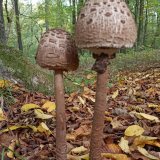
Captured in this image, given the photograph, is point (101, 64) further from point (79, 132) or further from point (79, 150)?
point (79, 132)

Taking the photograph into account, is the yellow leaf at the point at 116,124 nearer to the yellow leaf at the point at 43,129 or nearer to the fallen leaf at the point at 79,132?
the fallen leaf at the point at 79,132

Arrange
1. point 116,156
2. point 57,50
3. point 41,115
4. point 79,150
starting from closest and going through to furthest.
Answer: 1. point 57,50
2. point 116,156
3. point 79,150
4. point 41,115

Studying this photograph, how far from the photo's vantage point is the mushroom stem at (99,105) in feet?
6.37

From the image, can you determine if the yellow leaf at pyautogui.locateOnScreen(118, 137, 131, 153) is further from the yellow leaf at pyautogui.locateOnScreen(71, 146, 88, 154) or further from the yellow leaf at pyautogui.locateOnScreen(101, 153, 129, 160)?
the yellow leaf at pyautogui.locateOnScreen(71, 146, 88, 154)

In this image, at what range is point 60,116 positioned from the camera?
2.27 m

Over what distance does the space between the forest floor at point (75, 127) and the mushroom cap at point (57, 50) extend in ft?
2.45

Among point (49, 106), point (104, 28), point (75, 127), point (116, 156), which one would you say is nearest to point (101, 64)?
point (104, 28)

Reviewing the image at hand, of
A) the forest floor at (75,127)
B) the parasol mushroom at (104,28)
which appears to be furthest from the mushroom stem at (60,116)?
the parasol mushroom at (104,28)

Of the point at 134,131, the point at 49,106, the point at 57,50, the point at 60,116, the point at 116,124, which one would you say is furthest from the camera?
the point at 49,106

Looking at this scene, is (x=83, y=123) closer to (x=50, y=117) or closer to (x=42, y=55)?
(x=50, y=117)

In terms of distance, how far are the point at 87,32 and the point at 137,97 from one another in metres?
2.71

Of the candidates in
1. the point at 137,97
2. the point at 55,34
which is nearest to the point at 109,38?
the point at 55,34

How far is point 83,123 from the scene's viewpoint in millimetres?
3154

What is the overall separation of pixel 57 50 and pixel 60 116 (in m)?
0.51
